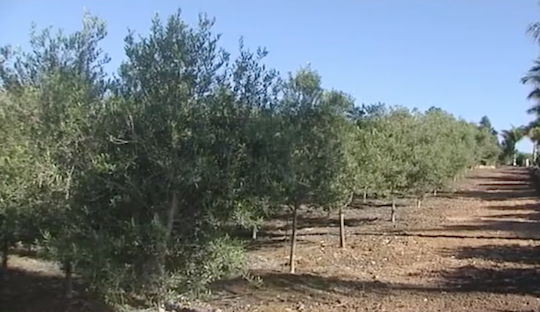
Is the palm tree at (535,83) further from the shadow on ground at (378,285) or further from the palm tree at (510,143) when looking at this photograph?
the palm tree at (510,143)

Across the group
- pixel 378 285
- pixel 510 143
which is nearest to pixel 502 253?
pixel 378 285

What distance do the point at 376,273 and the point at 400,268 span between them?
3.25ft

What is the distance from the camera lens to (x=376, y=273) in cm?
1570

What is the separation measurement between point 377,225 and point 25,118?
19.5 meters

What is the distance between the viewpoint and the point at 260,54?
841cm

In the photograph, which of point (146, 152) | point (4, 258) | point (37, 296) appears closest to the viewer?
point (146, 152)

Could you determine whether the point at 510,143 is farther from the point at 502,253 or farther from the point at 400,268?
the point at 400,268

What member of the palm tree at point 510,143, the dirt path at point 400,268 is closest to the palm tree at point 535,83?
the dirt path at point 400,268

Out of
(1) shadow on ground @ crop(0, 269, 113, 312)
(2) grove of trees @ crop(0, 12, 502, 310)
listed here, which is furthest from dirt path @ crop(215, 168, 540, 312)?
(2) grove of trees @ crop(0, 12, 502, 310)

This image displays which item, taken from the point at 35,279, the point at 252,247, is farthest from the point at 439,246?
the point at 35,279

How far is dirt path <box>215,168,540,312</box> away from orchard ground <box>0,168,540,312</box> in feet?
0.07

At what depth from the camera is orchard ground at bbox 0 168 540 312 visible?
12305mm

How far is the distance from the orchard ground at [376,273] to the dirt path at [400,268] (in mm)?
20

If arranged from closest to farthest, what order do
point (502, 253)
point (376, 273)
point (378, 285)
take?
point (378, 285) < point (376, 273) < point (502, 253)
